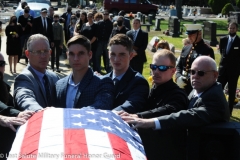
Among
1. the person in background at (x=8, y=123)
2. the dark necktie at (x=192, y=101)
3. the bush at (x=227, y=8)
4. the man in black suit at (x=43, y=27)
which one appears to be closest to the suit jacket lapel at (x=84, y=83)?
the person in background at (x=8, y=123)

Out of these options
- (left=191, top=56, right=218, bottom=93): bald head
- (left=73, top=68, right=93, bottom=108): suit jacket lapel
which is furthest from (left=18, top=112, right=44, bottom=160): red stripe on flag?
(left=191, top=56, right=218, bottom=93): bald head

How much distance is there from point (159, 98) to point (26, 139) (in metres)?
1.47

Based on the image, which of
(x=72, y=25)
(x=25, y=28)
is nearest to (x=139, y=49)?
(x=25, y=28)

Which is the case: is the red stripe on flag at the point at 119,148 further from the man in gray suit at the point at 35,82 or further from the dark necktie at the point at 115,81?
the dark necktie at the point at 115,81

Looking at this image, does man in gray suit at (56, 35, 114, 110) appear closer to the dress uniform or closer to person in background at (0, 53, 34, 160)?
person in background at (0, 53, 34, 160)

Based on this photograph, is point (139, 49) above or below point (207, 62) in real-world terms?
below

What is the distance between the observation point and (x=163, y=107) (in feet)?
14.9

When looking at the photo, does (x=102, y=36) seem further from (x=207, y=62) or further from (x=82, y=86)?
(x=82, y=86)

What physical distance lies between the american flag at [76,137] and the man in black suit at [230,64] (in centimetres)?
697

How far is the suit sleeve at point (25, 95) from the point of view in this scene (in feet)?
14.3

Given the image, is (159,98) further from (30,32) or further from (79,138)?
(30,32)

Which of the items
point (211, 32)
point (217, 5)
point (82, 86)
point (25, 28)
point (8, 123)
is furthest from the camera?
point (217, 5)

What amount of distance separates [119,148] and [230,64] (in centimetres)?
777

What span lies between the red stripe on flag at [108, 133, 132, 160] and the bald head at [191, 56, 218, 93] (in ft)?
4.56
